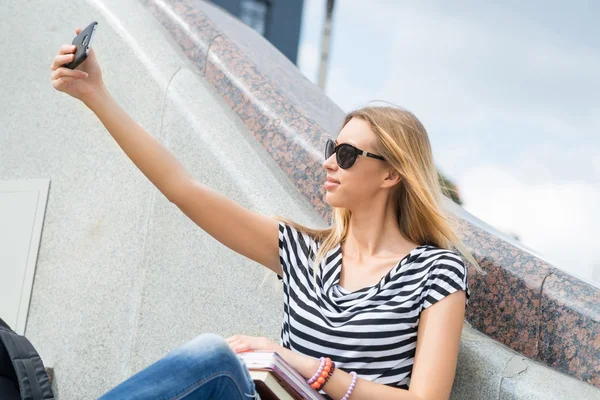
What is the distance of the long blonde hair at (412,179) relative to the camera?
2.96 m

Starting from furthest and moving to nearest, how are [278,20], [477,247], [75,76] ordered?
1. [278,20]
2. [477,247]
3. [75,76]

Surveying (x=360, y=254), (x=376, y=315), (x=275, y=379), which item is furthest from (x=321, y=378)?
(x=360, y=254)

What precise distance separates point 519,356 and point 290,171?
141cm

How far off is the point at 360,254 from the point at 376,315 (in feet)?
1.30

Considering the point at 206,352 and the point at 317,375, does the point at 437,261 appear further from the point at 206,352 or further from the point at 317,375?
the point at 206,352

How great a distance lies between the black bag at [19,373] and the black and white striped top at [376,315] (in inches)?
33.6

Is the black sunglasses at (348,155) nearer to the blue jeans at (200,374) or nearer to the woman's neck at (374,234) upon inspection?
the woman's neck at (374,234)

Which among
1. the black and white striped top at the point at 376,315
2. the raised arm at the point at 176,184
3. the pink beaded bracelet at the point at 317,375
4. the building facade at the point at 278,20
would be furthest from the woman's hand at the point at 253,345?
the building facade at the point at 278,20

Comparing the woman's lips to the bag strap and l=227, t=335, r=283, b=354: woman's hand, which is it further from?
the bag strap

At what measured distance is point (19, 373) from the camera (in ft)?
8.21

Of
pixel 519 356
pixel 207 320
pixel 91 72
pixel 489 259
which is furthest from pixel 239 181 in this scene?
pixel 519 356

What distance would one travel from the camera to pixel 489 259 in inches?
120

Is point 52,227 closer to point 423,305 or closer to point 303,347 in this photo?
point 303,347

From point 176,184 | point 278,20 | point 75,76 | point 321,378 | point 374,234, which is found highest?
point 75,76
